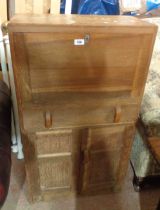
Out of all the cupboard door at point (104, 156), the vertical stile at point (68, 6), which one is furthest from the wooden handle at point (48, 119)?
the vertical stile at point (68, 6)

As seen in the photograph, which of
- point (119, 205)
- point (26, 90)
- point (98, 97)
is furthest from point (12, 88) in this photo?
point (119, 205)

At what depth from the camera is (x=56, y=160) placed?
118 cm

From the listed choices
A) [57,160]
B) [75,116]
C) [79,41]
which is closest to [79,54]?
[79,41]

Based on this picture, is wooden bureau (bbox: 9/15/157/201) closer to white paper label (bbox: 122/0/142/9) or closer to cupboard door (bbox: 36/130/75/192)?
cupboard door (bbox: 36/130/75/192)

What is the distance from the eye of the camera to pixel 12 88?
1335 millimetres

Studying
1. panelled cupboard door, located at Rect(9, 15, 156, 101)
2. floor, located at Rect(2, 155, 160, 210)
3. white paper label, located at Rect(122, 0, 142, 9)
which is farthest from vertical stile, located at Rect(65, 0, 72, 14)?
floor, located at Rect(2, 155, 160, 210)

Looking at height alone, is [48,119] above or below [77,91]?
below

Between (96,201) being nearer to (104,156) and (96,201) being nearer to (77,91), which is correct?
(104,156)

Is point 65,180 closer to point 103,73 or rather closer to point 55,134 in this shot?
point 55,134

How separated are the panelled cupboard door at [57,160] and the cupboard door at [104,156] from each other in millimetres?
63

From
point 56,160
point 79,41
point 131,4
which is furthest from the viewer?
point 131,4

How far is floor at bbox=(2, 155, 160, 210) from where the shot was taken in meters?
1.34

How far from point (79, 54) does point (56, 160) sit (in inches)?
23.5

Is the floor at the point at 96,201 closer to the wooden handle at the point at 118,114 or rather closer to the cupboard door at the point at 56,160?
the cupboard door at the point at 56,160
